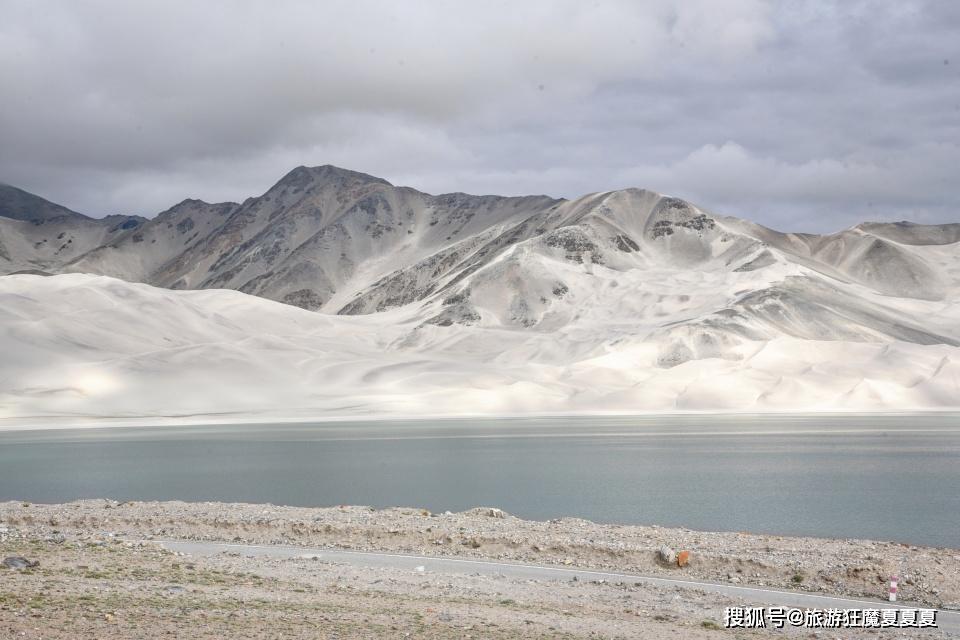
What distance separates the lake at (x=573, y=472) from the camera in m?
33.3

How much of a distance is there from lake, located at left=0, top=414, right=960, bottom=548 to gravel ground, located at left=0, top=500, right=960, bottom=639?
24.1ft

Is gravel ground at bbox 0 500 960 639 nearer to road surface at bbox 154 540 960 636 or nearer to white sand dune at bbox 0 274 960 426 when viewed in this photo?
road surface at bbox 154 540 960 636

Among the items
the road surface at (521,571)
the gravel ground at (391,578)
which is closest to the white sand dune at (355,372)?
the gravel ground at (391,578)

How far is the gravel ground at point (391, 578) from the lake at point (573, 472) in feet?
24.1

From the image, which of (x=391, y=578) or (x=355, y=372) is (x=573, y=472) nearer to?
(x=391, y=578)

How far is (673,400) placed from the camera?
123 metres

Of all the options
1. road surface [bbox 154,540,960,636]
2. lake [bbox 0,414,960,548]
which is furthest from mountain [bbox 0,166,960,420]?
road surface [bbox 154,540,960,636]

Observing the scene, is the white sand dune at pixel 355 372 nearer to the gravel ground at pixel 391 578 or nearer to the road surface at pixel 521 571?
the gravel ground at pixel 391 578

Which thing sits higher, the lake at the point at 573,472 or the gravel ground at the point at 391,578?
the lake at the point at 573,472

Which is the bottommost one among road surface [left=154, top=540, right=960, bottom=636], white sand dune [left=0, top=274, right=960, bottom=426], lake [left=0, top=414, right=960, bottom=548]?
road surface [left=154, top=540, right=960, bottom=636]

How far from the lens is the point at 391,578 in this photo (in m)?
19.3

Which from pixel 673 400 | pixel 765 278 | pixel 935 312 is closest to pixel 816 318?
pixel 765 278

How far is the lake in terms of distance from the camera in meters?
33.3

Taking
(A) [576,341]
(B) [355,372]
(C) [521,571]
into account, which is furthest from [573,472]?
(A) [576,341]
